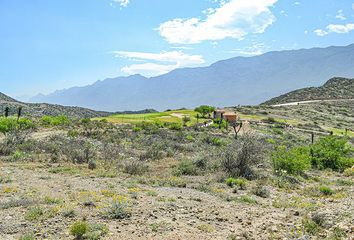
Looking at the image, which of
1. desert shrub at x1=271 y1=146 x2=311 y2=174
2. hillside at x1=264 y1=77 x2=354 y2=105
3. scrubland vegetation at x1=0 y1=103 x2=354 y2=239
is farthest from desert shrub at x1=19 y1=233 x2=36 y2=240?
hillside at x1=264 y1=77 x2=354 y2=105

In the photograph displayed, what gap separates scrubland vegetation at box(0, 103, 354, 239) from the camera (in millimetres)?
10820

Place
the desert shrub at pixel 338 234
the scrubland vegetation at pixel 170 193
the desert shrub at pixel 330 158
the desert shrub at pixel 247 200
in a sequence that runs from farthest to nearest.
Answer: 1. the desert shrub at pixel 330 158
2. the desert shrub at pixel 247 200
3. the scrubland vegetation at pixel 170 193
4. the desert shrub at pixel 338 234

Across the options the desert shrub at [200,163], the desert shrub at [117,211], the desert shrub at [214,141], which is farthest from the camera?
the desert shrub at [214,141]

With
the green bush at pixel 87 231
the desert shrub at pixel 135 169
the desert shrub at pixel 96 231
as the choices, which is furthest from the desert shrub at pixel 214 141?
the green bush at pixel 87 231

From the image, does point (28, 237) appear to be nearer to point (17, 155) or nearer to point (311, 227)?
point (311, 227)

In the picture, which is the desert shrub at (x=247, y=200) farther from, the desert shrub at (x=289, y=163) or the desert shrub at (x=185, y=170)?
the desert shrub at (x=289, y=163)

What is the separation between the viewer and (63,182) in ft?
53.8

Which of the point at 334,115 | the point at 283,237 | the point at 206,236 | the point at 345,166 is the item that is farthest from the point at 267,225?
the point at 334,115

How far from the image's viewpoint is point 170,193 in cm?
1531

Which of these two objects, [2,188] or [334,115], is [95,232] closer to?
[2,188]

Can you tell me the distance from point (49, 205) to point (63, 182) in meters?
3.98

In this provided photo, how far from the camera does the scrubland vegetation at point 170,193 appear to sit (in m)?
10.8

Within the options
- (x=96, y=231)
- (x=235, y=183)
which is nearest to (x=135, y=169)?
(x=235, y=183)

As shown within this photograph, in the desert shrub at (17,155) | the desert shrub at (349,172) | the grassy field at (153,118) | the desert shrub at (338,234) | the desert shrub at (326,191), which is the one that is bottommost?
the desert shrub at (349,172)
